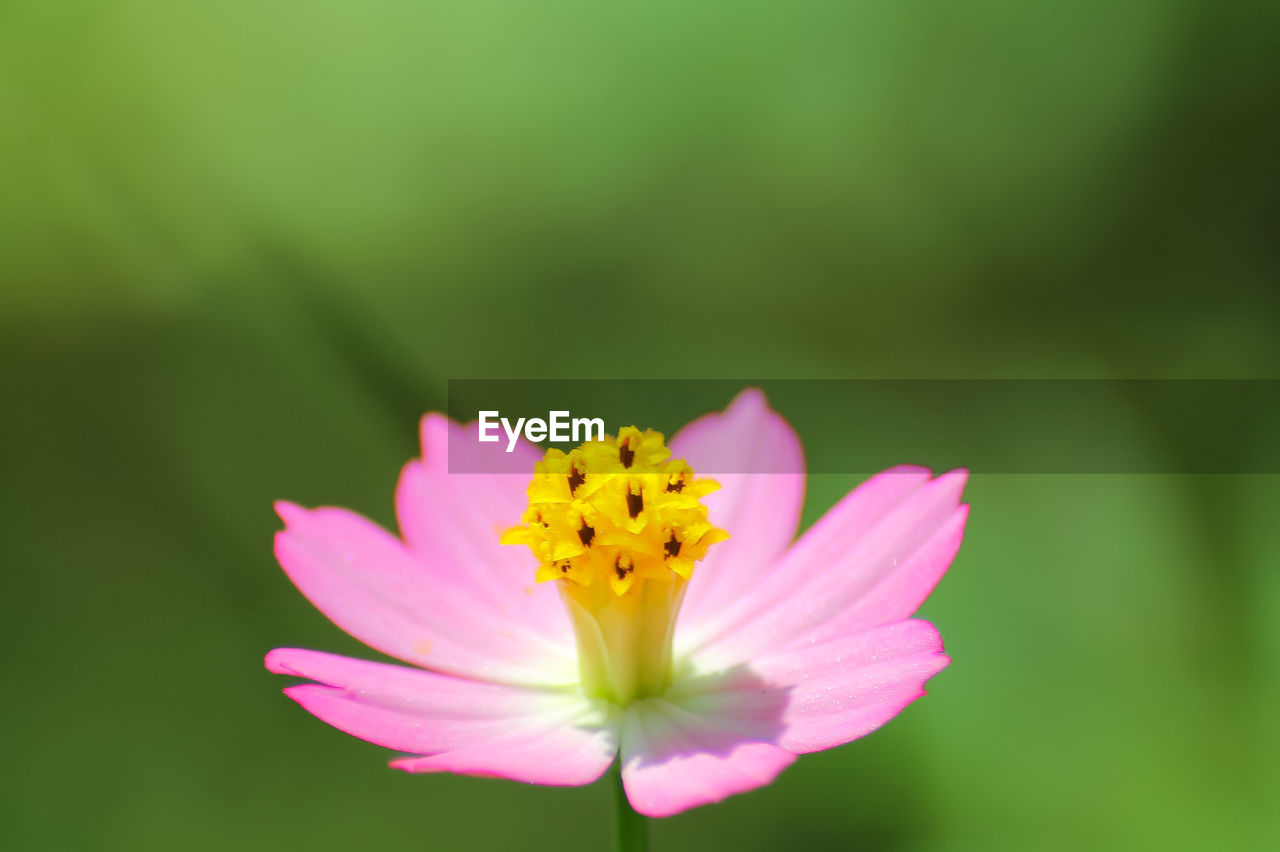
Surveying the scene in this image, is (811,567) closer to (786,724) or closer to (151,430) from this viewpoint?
(786,724)

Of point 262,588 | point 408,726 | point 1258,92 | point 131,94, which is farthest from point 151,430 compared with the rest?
point 1258,92

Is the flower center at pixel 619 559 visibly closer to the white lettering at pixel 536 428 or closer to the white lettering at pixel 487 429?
the white lettering at pixel 487 429

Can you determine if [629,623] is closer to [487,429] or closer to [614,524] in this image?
[614,524]

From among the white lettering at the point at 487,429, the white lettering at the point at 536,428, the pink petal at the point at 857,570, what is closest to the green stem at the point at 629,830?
the pink petal at the point at 857,570
